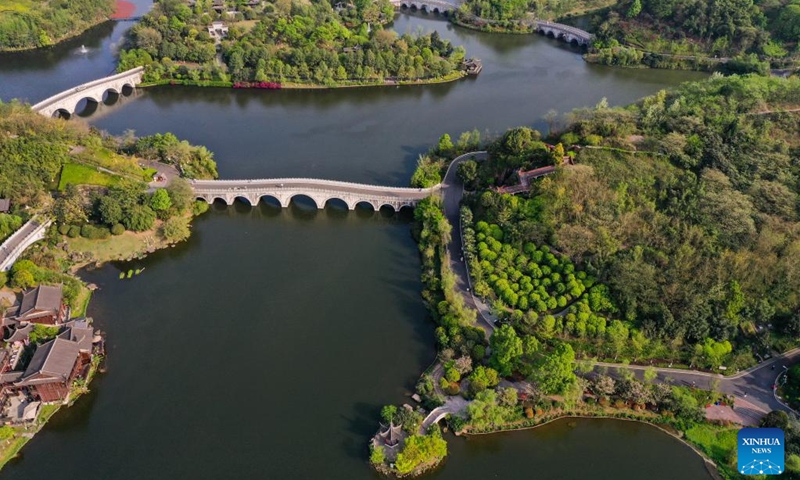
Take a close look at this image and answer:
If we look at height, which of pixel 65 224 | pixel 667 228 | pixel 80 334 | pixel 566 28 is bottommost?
pixel 80 334

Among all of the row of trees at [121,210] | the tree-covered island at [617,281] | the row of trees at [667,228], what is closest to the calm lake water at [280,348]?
the tree-covered island at [617,281]

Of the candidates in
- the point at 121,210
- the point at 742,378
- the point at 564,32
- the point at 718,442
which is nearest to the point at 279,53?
the point at 121,210

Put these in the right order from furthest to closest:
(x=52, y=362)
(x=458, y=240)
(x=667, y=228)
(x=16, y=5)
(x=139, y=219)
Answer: (x=16, y=5) → (x=139, y=219) → (x=458, y=240) → (x=667, y=228) → (x=52, y=362)

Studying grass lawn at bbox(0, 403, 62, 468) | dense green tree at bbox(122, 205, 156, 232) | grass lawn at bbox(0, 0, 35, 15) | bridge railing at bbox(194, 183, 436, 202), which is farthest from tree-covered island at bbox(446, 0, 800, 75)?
grass lawn at bbox(0, 0, 35, 15)

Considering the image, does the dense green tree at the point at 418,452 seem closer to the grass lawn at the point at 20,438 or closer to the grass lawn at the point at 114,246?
the grass lawn at the point at 20,438

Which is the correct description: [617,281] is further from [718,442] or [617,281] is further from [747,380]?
[718,442]

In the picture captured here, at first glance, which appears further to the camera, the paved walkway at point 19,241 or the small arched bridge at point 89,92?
the small arched bridge at point 89,92

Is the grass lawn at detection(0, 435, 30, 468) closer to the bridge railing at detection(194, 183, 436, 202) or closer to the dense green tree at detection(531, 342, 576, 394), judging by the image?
the bridge railing at detection(194, 183, 436, 202)
